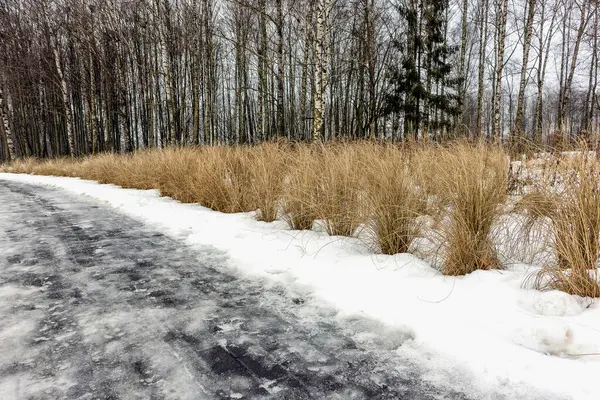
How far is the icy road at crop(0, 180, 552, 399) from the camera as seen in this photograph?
1235mm

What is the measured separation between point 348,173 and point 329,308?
1.93m

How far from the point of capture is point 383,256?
8.63ft

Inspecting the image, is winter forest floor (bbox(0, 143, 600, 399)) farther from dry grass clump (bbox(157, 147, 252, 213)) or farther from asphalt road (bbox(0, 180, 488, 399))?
dry grass clump (bbox(157, 147, 252, 213))

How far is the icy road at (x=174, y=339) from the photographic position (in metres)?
1.24

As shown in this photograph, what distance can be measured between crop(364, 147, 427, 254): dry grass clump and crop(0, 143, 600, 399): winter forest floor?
11 mm

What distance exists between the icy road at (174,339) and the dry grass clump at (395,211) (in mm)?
994

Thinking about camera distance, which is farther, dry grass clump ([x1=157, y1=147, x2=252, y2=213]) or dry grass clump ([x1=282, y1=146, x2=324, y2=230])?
dry grass clump ([x1=157, y1=147, x2=252, y2=213])

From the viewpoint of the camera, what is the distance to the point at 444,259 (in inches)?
89.6

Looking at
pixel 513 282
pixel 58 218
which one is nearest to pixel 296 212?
pixel 513 282

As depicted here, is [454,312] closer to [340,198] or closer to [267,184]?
[340,198]

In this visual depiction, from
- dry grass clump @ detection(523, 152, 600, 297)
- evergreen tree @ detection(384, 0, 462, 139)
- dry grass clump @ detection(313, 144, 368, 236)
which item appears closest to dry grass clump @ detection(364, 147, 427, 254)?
dry grass clump @ detection(313, 144, 368, 236)

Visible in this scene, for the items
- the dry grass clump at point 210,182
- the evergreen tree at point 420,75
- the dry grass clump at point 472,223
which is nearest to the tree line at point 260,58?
the evergreen tree at point 420,75

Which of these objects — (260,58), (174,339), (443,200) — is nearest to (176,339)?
(174,339)

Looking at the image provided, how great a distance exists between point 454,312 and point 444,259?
57cm
